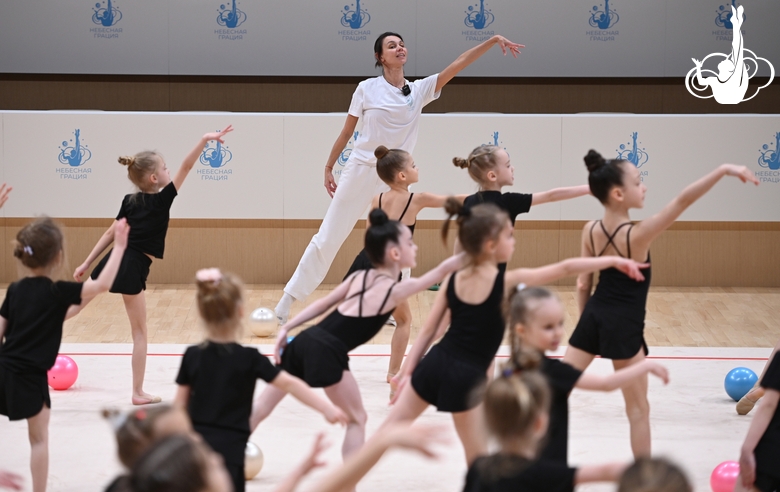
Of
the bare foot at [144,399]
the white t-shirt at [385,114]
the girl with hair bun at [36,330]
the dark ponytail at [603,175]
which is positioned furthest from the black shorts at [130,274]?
the dark ponytail at [603,175]

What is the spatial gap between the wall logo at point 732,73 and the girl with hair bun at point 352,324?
23.1 ft

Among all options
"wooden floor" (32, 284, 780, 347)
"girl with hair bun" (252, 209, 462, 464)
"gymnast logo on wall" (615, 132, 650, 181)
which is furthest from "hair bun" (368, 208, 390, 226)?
→ "gymnast logo on wall" (615, 132, 650, 181)

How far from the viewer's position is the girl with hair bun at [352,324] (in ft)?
12.0

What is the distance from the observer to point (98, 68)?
1020 centimetres

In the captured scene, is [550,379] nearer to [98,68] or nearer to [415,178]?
[415,178]

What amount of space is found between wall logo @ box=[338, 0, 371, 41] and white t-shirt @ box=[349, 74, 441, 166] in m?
3.72

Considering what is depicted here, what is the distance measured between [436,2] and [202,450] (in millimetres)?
8649

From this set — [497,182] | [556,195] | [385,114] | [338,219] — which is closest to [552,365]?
[497,182]

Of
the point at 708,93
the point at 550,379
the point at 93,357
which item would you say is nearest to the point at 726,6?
the point at 708,93

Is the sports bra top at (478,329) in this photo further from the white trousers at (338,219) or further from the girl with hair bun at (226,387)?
the white trousers at (338,219)

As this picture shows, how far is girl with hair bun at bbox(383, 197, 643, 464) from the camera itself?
11.2ft

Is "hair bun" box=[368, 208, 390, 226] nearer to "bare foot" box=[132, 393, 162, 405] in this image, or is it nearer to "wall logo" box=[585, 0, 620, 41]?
"bare foot" box=[132, 393, 162, 405]

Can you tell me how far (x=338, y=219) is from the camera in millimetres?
6766

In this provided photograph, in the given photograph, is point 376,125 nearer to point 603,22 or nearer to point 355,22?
point 355,22
